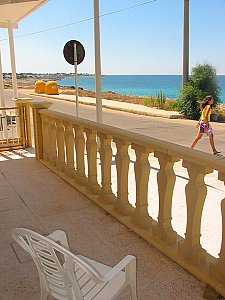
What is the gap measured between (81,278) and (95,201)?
6.41 feet

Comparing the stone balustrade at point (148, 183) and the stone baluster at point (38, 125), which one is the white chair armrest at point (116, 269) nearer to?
the stone balustrade at point (148, 183)

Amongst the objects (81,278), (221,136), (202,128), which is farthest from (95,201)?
(221,136)

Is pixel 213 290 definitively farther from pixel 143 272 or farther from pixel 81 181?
pixel 81 181

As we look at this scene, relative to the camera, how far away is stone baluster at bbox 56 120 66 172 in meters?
4.45

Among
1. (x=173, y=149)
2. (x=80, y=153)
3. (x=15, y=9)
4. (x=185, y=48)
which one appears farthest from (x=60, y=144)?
(x=185, y=48)

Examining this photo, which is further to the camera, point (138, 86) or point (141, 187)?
point (138, 86)

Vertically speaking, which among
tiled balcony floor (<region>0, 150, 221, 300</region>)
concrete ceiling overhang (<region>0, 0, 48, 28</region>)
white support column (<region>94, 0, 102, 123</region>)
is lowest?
tiled balcony floor (<region>0, 150, 221, 300</region>)

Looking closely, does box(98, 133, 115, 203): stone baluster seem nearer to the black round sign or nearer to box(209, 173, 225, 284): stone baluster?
box(209, 173, 225, 284): stone baluster

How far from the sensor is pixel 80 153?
397 centimetres

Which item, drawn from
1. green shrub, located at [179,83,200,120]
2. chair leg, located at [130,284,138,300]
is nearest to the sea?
green shrub, located at [179,83,200,120]

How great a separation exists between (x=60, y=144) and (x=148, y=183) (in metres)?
1.78

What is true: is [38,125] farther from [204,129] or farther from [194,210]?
[204,129]

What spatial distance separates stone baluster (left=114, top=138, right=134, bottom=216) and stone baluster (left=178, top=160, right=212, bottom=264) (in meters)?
0.82

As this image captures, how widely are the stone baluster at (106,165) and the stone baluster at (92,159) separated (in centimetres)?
22
